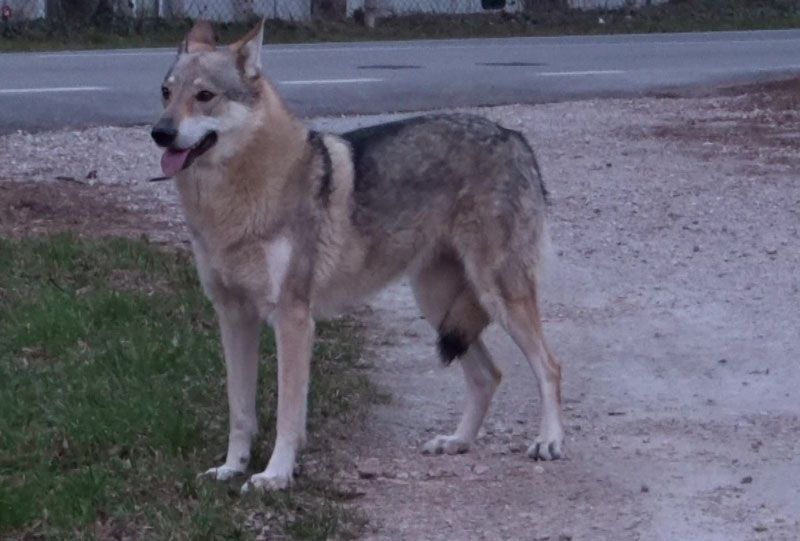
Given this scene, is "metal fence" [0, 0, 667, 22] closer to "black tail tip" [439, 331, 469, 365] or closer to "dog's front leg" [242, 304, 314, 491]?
"black tail tip" [439, 331, 469, 365]

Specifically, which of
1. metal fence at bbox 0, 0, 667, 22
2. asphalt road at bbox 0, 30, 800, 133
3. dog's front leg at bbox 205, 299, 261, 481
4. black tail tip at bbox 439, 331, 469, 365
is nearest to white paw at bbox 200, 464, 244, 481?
dog's front leg at bbox 205, 299, 261, 481

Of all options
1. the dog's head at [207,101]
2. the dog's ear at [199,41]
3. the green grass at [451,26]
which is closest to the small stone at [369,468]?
the dog's head at [207,101]

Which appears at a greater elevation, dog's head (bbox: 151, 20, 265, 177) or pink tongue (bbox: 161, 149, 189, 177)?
dog's head (bbox: 151, 20, 265, 177)

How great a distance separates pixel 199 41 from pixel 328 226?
848 millimetres

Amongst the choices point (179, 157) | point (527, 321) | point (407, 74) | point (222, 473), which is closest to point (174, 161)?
point (179, 157)

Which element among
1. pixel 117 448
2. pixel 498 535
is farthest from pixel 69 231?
pixel 498 535

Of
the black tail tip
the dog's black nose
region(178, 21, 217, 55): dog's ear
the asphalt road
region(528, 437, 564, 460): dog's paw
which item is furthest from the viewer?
the asphalt road

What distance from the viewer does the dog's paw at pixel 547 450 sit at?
19.1 feet

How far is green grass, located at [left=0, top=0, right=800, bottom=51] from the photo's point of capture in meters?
22.9

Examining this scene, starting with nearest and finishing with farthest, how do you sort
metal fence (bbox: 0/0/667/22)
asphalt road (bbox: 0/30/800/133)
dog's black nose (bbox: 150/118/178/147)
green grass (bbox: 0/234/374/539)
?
green grass (bbox: 0/234/374/539) < dog's black nose (bbox: 150/118/178/147) < asphalt road (bbox: 0/30/800/133) < metal fence (bbox: 0/0/667/22)

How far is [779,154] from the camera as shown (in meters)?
12.7

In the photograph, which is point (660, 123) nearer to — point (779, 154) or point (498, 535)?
point (779, 154)

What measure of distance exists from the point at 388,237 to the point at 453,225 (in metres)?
0.27

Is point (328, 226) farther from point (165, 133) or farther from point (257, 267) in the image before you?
point (165, 133)
